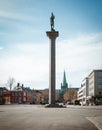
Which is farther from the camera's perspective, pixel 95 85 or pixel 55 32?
pixel 95 85

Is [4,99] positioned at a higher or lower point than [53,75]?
lower

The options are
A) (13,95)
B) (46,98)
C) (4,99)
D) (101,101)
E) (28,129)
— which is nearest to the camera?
(28,129)

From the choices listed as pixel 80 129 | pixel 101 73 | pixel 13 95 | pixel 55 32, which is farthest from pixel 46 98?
pixel 80 129

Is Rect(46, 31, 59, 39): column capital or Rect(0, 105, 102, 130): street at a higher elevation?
Rect(46, 31, 59, 39): column capital

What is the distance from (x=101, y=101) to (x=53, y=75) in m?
56.0

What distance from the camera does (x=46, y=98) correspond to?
167m

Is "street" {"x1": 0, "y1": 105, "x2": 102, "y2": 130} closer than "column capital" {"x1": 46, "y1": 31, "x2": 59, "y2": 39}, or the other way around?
"street" {"x1": 0, "y1": 105, "x2": 102, "y2": 130}

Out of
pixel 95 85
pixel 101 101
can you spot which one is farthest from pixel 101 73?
pixel 101 101

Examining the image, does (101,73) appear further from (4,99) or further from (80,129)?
(80,129)

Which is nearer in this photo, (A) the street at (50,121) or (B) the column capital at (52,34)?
(A) the street at (50,121)

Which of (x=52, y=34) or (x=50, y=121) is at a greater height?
(x=52, y=34)

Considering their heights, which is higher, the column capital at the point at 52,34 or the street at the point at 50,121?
the column capital at the point at 52,34

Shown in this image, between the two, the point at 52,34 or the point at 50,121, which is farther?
the point at 52,34

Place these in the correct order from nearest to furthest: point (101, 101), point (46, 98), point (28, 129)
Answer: point (28, 129)
point (101, 101)
point (46, 98)
